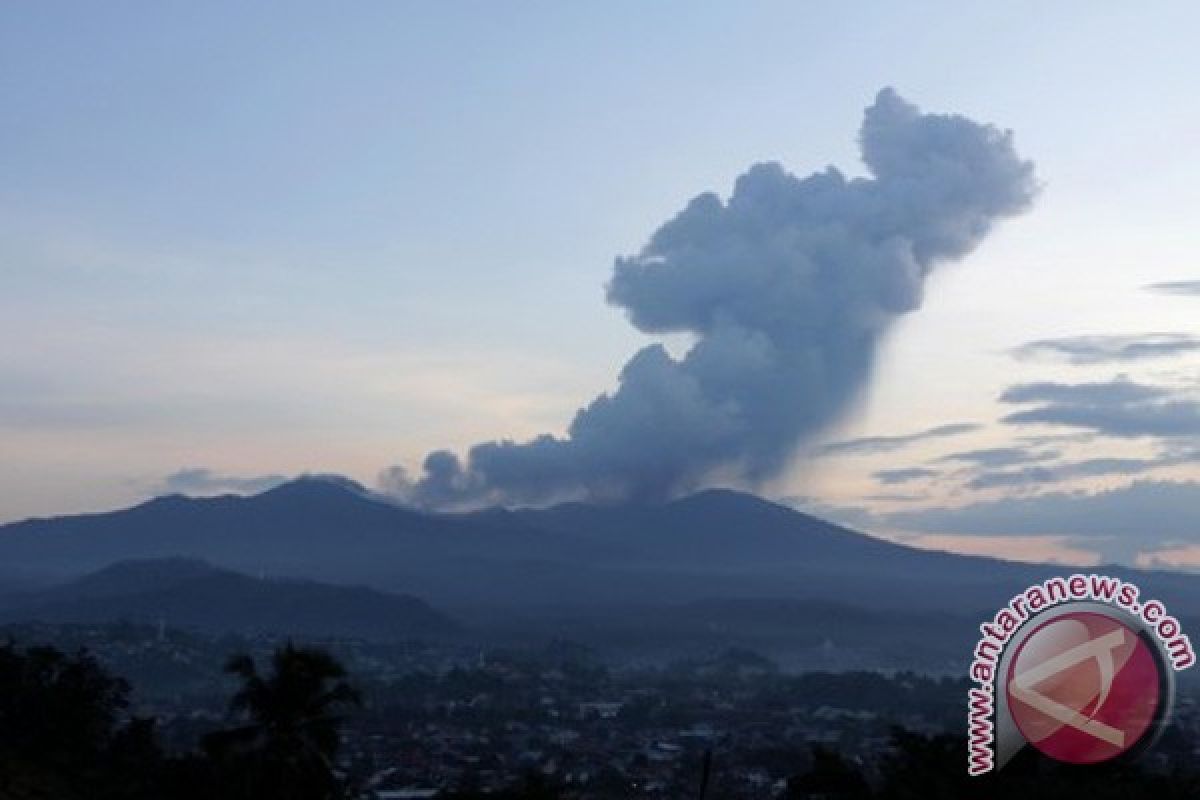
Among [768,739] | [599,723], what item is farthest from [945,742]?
[599,723]

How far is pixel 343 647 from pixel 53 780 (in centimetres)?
14419

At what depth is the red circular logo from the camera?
94.2 ft

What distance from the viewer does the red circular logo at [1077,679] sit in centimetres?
2872

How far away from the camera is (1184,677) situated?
573 feet

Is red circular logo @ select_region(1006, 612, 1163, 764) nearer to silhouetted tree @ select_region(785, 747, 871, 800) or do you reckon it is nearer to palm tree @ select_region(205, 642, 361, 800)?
silhouetted tree @ select_region(785, 747, 871, 800)

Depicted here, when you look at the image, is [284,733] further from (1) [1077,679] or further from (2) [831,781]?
(1) [1077,679]

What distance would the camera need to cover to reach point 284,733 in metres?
33.4

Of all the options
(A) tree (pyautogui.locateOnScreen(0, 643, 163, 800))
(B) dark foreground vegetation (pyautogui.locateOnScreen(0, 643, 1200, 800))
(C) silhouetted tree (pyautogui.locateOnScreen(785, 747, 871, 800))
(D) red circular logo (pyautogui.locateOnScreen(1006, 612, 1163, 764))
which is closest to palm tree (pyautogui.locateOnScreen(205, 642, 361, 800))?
(B) dark foreground vegetation (pyautogui.locateOnScreen(0, 643, 1200, 800))

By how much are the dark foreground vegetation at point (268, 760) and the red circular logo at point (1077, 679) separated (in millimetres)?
3083

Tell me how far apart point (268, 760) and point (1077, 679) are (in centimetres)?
1667

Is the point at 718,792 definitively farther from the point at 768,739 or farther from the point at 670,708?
the point at 670,708

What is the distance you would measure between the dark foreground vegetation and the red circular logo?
3.08m

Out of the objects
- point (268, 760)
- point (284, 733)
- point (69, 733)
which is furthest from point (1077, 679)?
point (69, 733)

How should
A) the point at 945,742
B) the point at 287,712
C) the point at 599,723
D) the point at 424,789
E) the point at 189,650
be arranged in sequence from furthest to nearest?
the point at 189,650
the point at 599,723
the point at 424,789
the point at 945,742
the point at 287,712
